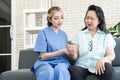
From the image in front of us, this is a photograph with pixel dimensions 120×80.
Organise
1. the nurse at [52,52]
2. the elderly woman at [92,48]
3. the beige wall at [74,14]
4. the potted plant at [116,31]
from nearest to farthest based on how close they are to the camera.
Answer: the nurse at [52,52]
the elderly woman at [92,48]
the potted plant at [116,31]
the beige wall at [74,14]

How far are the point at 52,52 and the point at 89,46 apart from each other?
0.38 metres

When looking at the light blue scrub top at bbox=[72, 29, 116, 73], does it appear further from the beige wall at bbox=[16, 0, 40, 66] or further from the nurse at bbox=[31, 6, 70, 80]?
the beige wall at bbox=[16, 0, 40, 66]

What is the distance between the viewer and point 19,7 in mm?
5707

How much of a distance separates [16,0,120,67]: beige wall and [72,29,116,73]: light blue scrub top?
262cm

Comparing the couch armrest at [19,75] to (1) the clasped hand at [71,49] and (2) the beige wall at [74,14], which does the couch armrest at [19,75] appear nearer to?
(1) the clasped hand at [71,49]

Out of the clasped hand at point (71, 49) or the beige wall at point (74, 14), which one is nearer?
the clasped hand at point (71, 49)

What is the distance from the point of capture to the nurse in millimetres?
2520

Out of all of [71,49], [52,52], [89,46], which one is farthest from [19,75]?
[89,46]

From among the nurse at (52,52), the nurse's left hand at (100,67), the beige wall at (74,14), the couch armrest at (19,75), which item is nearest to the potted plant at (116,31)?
the beige wall at (74,14)

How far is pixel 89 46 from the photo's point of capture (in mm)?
2863

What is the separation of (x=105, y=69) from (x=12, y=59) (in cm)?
306

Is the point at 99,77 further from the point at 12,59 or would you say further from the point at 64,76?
the point at 12,59

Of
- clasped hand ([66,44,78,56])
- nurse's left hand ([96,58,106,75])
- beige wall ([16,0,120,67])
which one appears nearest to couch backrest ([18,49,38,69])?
clasped hand ([66,44,78,56])

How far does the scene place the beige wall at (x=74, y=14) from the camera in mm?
5523
